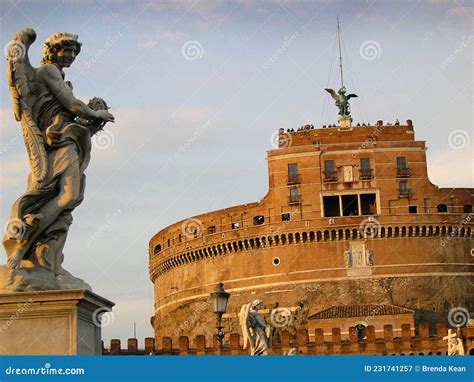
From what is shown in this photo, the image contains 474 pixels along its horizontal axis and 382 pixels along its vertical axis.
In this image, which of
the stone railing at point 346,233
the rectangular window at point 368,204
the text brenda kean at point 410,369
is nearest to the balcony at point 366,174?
the rectangular window at point 368,204

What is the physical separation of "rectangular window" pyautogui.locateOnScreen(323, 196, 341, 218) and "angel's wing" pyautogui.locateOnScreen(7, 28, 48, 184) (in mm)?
53487

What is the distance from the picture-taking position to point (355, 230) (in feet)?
190

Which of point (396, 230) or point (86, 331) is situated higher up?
point (396, 230)

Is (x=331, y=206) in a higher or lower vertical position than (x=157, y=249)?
higher

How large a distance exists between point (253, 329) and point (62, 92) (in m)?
7.01

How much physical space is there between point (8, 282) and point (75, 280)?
358 millimetres

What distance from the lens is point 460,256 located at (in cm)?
5922

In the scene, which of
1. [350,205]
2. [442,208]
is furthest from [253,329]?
[442,208]

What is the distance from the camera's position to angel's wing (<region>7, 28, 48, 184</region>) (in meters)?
5.68

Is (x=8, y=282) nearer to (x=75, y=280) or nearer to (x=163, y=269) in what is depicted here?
(x=75, y=280)

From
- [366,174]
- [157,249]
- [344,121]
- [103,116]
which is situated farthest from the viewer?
[157,249]

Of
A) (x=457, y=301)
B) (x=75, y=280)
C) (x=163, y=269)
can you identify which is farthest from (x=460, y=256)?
(x=75, y=280)

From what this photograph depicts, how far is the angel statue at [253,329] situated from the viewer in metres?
12.2

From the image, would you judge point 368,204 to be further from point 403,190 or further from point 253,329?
point 253,329
